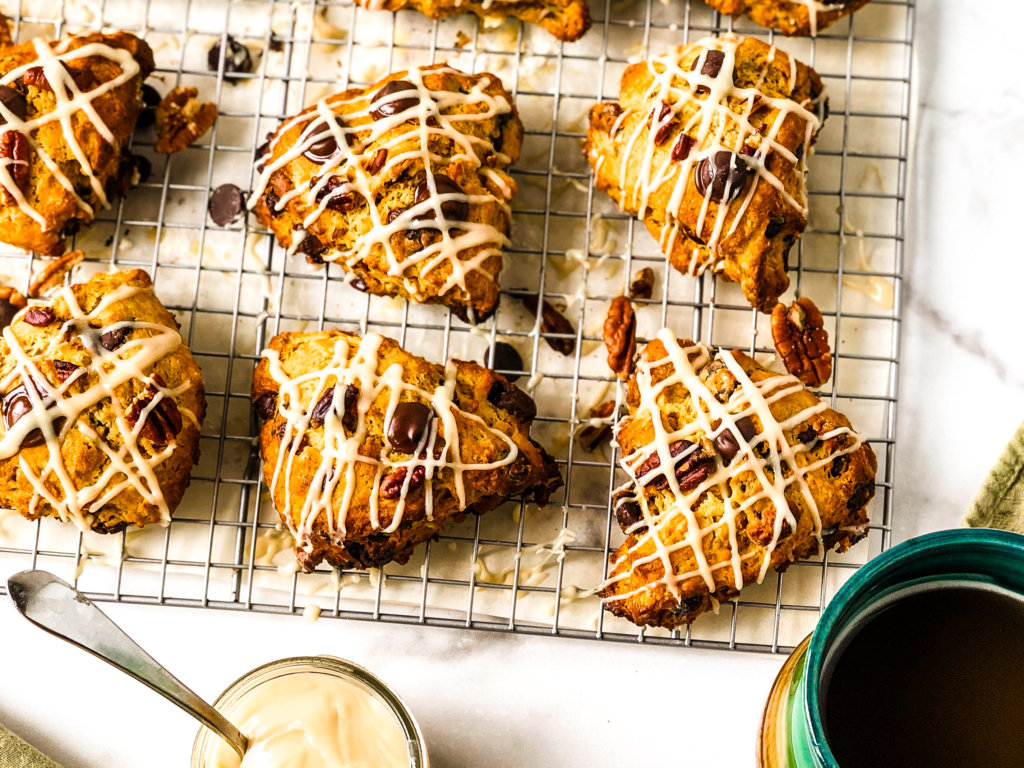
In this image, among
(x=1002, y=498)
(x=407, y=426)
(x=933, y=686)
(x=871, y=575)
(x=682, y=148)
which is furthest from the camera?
(x=1002, y=498)

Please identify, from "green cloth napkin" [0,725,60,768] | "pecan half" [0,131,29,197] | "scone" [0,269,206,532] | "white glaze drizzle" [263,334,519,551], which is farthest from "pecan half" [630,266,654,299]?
"green cloth napkin" [0,725,60,768]

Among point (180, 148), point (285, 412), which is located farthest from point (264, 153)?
point (285, 412)

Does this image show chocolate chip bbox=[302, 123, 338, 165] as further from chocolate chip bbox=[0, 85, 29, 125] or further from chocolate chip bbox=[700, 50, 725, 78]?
chocolate chip bbox=[700, 50, 725, 78]

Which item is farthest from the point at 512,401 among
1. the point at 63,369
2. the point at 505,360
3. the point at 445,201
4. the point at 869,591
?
the point at 63,369

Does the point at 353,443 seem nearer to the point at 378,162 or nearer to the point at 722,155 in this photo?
the point at 378,162

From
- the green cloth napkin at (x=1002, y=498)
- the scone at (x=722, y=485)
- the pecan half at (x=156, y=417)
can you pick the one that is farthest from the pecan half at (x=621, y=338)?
the pecan half at (x=156, y=417)

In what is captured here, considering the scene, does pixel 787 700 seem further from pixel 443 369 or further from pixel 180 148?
pixel 180 148
